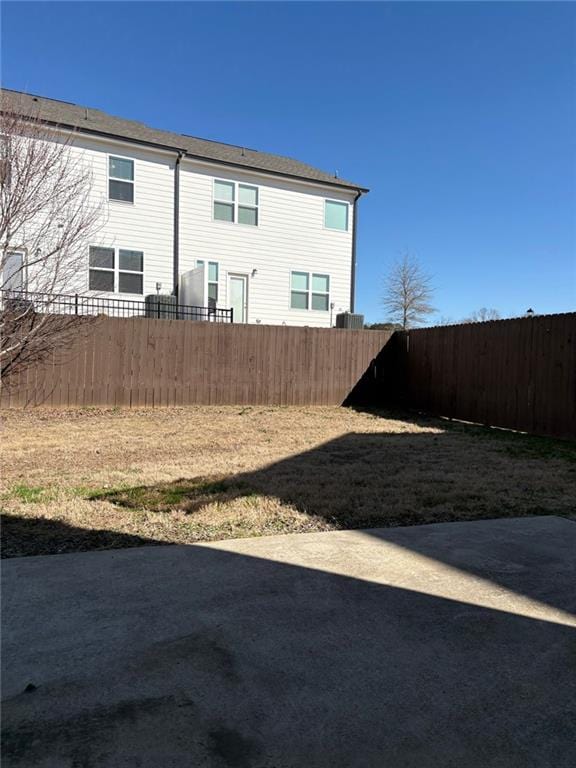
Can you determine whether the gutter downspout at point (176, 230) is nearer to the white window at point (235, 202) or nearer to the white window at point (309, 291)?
the white window at point (235, 202)

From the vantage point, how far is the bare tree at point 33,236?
9.47 meters

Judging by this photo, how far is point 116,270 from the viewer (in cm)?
1508

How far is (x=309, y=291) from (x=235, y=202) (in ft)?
11.5

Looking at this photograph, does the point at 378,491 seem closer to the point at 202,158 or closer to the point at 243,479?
the point at 243,479

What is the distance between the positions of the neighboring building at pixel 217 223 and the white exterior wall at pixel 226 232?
0.03 metres

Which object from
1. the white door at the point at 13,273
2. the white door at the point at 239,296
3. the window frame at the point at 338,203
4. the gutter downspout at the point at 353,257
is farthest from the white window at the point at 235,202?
the white door at the point at 13,273

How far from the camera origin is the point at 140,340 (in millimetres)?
12266

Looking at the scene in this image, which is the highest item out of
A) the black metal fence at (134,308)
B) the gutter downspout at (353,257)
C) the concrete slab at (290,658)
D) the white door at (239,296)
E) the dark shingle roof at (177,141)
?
the dark shingle roof at (177,141)

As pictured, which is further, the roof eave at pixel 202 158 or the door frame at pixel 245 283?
the door frame at pixel 245 283

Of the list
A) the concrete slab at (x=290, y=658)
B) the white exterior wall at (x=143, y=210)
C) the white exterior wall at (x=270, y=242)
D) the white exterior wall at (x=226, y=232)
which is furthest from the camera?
the white exterior wall at (x=270, y=242)

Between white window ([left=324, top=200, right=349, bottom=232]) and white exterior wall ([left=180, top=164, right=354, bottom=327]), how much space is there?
0.46 ft

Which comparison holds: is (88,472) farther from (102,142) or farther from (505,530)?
(102,142)

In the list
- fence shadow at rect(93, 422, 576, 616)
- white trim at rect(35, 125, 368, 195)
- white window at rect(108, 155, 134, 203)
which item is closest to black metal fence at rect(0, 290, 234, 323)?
white window at rect(108, 155, 134, 203)

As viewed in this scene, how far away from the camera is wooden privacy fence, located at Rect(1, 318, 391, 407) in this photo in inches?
455
